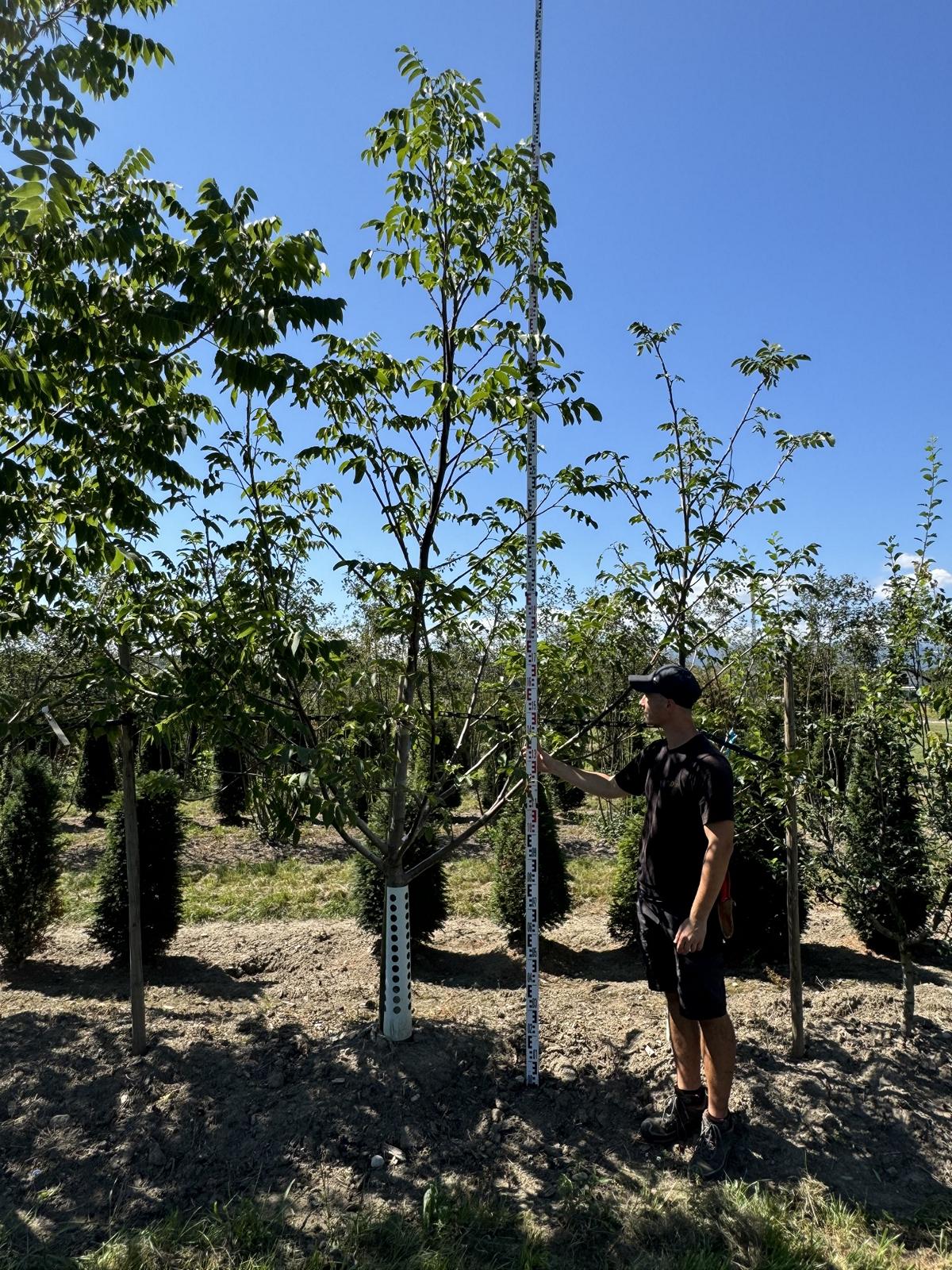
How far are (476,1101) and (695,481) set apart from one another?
3457mm

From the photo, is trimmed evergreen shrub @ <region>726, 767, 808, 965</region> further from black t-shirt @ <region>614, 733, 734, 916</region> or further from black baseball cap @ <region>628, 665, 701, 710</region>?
black baseball cap @ <region>628, 665, 701, 710</region>

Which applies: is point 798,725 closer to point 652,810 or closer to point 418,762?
point 652,810

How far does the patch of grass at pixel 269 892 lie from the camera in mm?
7918

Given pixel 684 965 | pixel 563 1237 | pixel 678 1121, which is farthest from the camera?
pixel 678 1121

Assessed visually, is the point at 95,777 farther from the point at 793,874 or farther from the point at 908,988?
the point at 908,988

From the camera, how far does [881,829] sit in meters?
4.52

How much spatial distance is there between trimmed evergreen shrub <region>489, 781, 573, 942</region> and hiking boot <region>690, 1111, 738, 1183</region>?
309cm

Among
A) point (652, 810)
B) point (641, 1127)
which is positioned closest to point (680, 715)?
point (652, 810)

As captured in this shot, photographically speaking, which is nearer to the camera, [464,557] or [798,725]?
[464,557]

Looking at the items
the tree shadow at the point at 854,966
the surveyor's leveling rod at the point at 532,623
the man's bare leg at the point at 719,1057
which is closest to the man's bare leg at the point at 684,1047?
the man's bare leg at the point at 719,1057

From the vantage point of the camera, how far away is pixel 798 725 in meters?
5.02

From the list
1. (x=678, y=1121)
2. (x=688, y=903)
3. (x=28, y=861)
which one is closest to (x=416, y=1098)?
(x=678, y=1121)

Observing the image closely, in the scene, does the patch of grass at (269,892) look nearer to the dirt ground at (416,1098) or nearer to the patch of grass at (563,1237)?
the dirt ground at (416,1098)

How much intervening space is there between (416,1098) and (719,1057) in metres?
1.45
